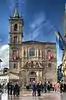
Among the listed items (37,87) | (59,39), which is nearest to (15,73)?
(59,39)

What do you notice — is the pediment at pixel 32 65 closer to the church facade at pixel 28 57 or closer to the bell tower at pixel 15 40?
the church facade at pixel 28 57

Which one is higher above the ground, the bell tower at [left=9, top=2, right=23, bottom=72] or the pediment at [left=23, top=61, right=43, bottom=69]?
the bell tower at [left=9, top=2, right=23, bottom=72]

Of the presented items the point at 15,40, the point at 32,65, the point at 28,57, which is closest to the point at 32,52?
the point at 28,57

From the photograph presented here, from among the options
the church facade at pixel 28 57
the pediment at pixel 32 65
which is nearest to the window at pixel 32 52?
the church facade at pixel 28 57

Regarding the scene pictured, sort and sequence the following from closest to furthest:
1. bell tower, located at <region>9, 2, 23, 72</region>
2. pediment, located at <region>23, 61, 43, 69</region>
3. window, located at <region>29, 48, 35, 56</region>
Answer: bell tower, located at <region>9, 2, 23, 72</region>
pediment, located at <region>23, 61, 43, 69</region>
window, located at <region>29, 48, 35, 56</region>

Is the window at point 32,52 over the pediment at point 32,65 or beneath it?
over

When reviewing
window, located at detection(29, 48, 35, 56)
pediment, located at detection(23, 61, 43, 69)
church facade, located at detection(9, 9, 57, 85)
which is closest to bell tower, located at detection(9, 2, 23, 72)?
church facade, located at detection(9, 9, 57, 85)

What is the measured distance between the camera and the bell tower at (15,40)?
151 feet

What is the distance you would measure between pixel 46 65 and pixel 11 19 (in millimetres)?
6006

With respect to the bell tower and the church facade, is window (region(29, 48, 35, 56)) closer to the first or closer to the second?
the church facade

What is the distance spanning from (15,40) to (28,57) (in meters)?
2.56

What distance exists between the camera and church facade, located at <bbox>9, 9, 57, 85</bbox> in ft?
151

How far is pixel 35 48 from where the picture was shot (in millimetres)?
50750

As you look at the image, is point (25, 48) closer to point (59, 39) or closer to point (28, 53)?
point (28, 53)
